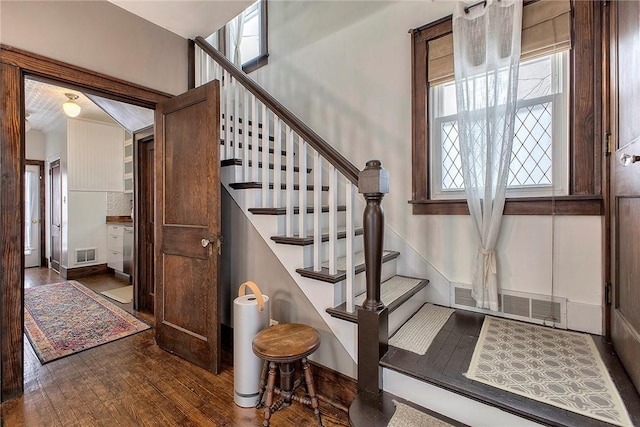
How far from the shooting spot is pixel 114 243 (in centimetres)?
513

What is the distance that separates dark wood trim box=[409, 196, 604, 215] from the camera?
5.97 feet

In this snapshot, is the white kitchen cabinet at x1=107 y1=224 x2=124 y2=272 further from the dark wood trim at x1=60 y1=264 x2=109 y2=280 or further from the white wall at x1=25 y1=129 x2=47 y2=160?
the white wall at x1=25 y1=129 x2=47 y2=160

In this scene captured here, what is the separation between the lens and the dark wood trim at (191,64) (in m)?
2.70

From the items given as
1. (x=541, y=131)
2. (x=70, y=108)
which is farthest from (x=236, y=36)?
(x=541, y=131)

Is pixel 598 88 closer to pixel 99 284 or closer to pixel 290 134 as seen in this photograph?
pixel 290 134

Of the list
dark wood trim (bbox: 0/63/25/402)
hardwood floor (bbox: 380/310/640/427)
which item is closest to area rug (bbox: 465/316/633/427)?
hardwood floor (bbox: 380/310/640/427)

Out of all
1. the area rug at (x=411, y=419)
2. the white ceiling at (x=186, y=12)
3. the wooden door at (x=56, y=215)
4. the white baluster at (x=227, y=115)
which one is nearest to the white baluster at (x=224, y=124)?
the white baluster at (x=227, y=115)

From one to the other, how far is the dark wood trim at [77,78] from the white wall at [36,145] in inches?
223

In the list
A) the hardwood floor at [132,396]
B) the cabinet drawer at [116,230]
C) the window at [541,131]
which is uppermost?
the window at [541,131]

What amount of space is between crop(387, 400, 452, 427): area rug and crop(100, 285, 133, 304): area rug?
3.55 meters

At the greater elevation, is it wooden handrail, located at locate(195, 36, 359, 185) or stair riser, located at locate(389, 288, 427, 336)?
wooden handrail, located at locate(195, 36, 359, 185)

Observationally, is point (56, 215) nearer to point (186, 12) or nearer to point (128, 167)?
point (128, 167)

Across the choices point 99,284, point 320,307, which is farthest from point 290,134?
Result: point 99,284

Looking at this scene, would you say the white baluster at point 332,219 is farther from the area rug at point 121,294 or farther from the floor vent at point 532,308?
the area rug at point 121,294
